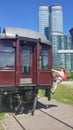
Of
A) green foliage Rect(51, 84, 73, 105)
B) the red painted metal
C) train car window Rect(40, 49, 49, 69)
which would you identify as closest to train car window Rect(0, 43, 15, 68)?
the red painted metal

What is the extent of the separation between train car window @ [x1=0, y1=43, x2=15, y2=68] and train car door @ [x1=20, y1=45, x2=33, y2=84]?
499mm

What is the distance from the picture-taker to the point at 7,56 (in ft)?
39.4

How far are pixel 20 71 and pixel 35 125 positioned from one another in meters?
3.45

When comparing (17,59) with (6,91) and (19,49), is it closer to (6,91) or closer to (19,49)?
(19,49)

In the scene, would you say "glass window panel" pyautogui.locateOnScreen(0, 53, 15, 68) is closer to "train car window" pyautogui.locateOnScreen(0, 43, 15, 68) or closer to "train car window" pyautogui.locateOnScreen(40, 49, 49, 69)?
"train car window" pyautogui.locateOnScreen(0, 43, 15, 68)

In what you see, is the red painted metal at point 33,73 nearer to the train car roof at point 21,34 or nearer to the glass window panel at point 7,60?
the glass window panel at point 7,60

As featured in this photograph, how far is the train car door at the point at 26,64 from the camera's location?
1239cm

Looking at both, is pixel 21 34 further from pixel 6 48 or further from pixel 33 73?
pixel 33 73

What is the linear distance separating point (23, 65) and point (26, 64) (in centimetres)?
18

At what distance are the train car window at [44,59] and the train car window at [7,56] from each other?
146 cm

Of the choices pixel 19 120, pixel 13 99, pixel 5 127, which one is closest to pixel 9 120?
pixel 19 120

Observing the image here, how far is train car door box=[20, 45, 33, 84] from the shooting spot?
12.4 metres

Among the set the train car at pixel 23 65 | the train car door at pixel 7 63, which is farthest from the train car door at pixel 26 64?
the train car door at pixel 7 63

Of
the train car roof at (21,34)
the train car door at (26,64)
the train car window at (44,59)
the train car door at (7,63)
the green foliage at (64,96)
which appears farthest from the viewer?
the green foliage at (64,96)
